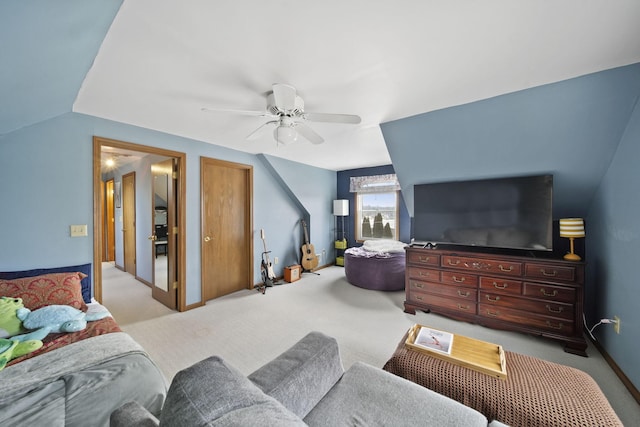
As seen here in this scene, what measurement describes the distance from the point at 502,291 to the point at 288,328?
230 cm

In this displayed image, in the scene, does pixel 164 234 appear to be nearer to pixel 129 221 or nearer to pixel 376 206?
pixel 129 221

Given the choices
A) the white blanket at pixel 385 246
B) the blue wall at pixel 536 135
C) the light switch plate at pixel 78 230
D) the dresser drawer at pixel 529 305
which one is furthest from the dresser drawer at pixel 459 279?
Result: the light switch plate at pixel 78 230

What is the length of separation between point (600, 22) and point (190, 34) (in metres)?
2.19

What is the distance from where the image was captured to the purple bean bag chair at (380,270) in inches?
149

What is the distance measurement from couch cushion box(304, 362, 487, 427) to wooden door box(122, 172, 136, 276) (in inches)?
194

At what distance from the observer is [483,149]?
8.07ft

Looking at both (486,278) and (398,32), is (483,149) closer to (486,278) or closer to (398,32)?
(486,278)

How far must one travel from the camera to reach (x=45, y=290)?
1812mm

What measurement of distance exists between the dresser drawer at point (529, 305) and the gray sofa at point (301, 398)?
1863 mm

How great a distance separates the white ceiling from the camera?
3.92 ft

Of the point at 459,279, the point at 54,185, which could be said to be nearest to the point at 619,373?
the point at 459,279

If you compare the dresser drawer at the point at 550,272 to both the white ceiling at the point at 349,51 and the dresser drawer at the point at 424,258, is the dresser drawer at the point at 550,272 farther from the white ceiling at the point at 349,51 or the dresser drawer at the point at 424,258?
the white ceiling at the point at 349,51

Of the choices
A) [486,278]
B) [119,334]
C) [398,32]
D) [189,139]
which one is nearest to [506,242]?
[486,278]

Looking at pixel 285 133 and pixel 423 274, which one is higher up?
pixel 285 133
